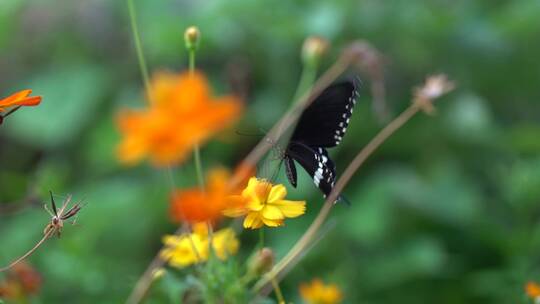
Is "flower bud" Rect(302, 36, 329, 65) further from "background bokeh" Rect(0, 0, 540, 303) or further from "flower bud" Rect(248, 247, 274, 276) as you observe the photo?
"background bokeh" Rect(0, 0, 540, 303)

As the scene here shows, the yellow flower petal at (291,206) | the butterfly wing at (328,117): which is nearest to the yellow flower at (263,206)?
the yellow flower petal at (291,206)

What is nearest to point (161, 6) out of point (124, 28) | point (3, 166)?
Answer: point (124, 28)

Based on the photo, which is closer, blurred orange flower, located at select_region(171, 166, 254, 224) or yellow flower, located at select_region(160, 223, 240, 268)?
blurred orange flower, located at select_region(171, 166, 254, 224)

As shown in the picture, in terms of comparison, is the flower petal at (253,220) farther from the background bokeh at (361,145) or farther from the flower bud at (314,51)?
the background bokeh at (361,145)

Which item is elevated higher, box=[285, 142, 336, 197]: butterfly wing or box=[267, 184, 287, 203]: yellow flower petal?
box=[267, 184, 287, 203]: yellow flower petal

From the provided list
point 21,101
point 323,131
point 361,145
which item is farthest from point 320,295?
point 361,145

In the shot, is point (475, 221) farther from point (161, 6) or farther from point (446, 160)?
point (161, 6)

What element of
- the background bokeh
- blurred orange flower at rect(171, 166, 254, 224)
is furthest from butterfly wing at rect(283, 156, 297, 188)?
the background bokeh
